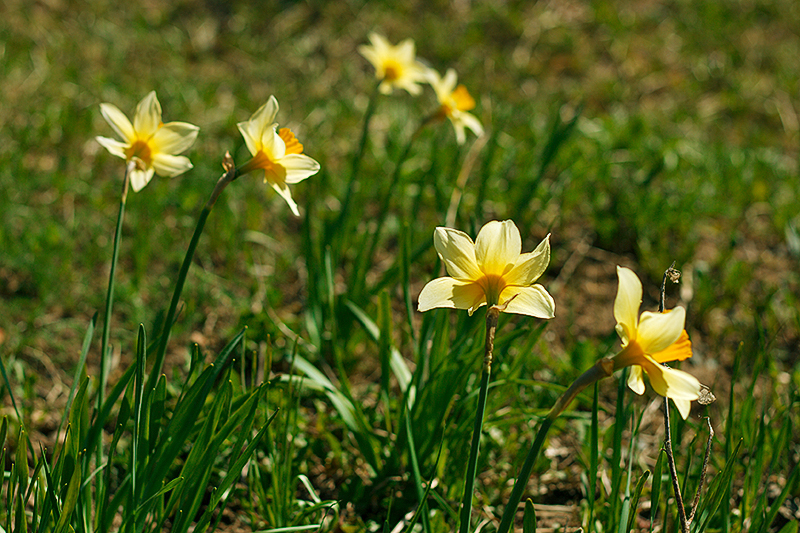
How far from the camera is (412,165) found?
3170mm

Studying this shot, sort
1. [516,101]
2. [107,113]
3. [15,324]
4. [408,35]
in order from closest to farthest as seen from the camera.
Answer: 1. [107,113]
2. [15,324]
3. [516,101]
4. [408,35]

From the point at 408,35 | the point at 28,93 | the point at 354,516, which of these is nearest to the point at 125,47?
the point at 28,93

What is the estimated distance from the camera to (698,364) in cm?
234

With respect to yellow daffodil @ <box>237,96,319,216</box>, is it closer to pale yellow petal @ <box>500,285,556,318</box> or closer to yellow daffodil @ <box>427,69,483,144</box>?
pale yellow petal @ <box>500,285,556,318</box>

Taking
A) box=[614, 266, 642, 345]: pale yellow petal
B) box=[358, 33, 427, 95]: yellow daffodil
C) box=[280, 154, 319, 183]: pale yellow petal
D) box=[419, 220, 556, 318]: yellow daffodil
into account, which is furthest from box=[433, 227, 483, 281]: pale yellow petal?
box=[358, 33, 427, 95]: yellow daffodil

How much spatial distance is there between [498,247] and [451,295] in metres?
0.12

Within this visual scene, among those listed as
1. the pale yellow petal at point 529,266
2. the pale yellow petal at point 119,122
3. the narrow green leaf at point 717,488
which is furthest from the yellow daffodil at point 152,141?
the narrow green leaf at point 717,488

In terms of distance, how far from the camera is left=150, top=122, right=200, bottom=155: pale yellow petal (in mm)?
1419

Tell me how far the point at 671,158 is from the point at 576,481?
6.71 feet

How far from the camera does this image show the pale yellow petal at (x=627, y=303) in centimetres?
95

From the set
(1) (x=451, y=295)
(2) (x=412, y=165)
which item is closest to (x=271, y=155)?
(1) (x=451, y=295)

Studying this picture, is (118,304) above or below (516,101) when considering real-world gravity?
below

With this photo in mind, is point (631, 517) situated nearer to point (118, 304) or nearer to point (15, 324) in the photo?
point (118, 304)

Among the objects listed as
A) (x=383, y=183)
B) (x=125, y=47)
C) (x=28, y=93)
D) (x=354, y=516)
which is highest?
(x=125, y=47)
